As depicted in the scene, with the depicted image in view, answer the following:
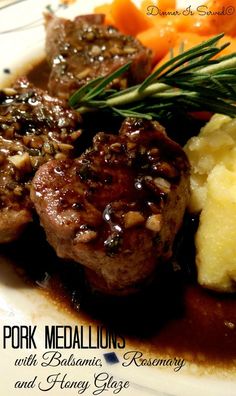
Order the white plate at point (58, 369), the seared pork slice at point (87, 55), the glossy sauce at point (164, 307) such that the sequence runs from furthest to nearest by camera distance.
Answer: the seared pork slice at point (87, 55) < the glossy sauce at point (164, 307) < the white plate at point (58, 369)

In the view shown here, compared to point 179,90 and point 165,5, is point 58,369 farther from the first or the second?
point 165,5

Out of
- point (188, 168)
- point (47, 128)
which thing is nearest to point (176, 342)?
point (188, 168)

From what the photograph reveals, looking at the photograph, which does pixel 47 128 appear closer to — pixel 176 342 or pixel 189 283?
pixel 189 283

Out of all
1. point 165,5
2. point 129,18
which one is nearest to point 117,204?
point 129,18

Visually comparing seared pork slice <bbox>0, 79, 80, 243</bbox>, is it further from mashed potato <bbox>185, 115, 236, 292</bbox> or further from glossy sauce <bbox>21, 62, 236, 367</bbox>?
mashed potato <bbox>185, 115, 236, 292</bbox>

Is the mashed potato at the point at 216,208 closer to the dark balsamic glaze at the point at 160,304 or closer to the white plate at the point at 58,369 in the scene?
the dark balsamic glaze at the point at 160,304

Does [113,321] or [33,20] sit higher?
[33,20]

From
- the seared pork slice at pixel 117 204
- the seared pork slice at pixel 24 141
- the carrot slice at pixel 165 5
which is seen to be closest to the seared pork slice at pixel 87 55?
the seared pork slice at pixel 24 141
